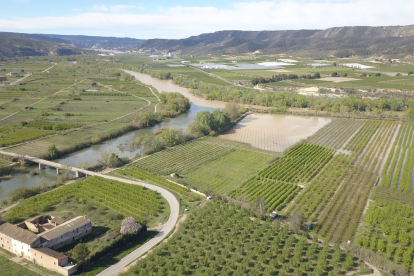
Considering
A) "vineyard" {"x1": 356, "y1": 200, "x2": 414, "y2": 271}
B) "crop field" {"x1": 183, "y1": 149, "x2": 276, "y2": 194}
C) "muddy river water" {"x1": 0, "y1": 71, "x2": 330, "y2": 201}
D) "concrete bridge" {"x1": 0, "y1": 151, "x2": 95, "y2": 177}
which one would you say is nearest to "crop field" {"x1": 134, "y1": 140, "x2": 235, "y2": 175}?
"crop field" {"x1": 183, "y1": 149, "x2": 276, "y2": 194}

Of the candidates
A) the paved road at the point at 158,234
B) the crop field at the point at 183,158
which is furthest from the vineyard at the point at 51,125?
the crop field at the point at 183,158

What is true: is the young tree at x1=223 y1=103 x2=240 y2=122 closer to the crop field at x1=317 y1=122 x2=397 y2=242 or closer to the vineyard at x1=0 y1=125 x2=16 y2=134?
the crop field at x1=317 y1=122 x2=397 y2=242

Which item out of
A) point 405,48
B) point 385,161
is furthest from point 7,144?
point 405,48

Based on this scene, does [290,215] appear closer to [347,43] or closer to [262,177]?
[262,177]

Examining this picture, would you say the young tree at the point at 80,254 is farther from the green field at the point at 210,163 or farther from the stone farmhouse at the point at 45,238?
the green field at the point at 210,163

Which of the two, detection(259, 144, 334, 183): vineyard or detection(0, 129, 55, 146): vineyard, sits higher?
detection(259, 144, 334, 183): vineyard

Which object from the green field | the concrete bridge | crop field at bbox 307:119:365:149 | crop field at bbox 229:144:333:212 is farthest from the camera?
crop field at bbox 307:119:365:149

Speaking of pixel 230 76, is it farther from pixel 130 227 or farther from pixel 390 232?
pixel 130 227

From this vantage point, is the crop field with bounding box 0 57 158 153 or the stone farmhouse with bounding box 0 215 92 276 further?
the crop field with bounding box 0 57 158 153
